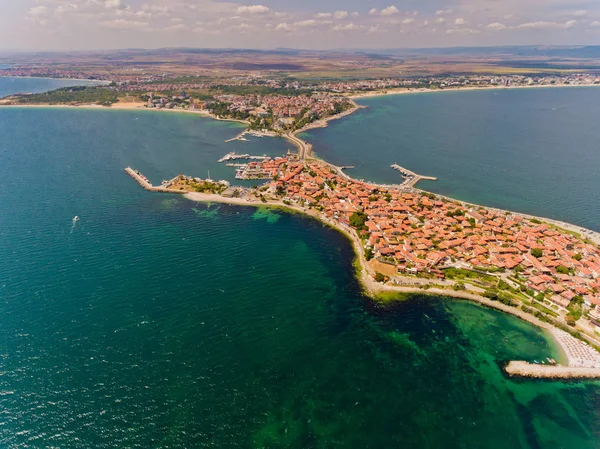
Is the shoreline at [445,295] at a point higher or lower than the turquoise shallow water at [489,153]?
lower

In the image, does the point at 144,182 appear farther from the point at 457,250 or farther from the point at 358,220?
the point at 457,250

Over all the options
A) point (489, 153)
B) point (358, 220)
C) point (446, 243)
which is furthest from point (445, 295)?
point (489, 153)

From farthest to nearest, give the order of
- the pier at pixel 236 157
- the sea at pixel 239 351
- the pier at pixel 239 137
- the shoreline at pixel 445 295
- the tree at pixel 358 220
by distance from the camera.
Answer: the pier at pixel 239 137
the pier at pixel 236 157
the tree at pixel 358 220
the shoreline at pixel 445 295
the sea at pixel 239 351

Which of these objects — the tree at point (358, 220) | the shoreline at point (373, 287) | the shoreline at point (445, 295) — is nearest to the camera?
the shoreline at point (445, 295)

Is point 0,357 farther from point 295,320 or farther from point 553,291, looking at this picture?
point 553,291

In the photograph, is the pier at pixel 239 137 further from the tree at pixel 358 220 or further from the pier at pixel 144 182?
the tree at pixel 358 220

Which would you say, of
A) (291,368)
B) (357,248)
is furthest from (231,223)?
(291,368)

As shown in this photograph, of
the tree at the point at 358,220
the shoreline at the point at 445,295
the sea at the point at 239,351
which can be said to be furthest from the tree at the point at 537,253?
the tree at the point at 358,220

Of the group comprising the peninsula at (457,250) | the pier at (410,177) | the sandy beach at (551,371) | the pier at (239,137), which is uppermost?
the pier at (239,137)
